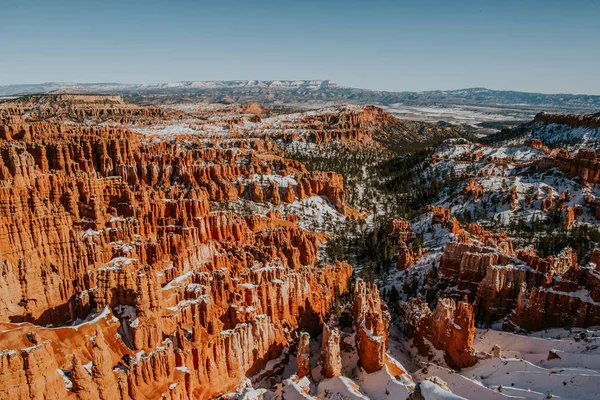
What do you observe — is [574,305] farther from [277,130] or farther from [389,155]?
[277,130]

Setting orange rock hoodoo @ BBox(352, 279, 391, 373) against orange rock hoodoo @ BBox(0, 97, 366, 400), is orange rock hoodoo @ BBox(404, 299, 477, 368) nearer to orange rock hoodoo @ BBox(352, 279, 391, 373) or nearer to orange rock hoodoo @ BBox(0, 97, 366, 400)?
orange rock hoodoo @ BBox(352, 279, 391, 373)

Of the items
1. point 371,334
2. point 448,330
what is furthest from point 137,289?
point 448,330

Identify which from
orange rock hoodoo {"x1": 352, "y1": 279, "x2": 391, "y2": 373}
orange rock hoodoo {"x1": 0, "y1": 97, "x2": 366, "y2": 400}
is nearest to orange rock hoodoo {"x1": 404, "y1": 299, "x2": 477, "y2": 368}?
orange rock hoodoo {"x1": 352, "y1": 279, "x2": 391, "y2": 373}

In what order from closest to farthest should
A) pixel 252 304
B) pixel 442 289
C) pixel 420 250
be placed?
pixel 252 304 → pixel 442 289 → pixel 420 250

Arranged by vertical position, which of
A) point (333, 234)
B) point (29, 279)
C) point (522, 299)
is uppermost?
point (29, 279)

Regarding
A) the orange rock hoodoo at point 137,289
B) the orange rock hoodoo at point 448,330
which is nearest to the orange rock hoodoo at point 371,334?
the orange rock hoodoo at point 448,330

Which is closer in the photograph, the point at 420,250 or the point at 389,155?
the point at 420,250

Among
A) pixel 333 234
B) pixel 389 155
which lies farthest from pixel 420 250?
pixel 389 155

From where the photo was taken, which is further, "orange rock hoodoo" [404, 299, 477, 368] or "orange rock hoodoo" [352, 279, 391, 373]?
"orange rock hoodoo" [404, 299, 477, 368]

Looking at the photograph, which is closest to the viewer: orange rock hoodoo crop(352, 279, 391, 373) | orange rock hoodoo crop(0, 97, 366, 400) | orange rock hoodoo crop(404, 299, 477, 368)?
orange rock hoodoo crop(0, 97, 366, 400)

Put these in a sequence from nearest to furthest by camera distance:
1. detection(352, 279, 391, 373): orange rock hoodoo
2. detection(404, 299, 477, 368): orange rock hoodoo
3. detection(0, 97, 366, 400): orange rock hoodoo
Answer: detection(0, 97, 366, 400): orange rock hoodoo, detection(352, 279, 391, 373): orange rock hoodoo, detection(404, 299, 477, 368): orange rock hoodoo

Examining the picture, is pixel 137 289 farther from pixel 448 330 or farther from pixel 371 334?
pixel 448 330
